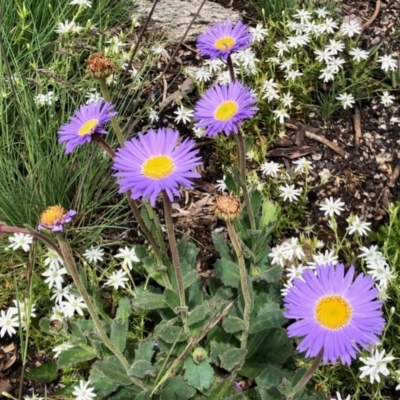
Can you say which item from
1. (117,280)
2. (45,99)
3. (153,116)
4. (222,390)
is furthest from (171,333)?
(45,99)

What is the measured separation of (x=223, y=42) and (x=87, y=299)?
0.92 metres

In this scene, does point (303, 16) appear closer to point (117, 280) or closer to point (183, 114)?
point (183, 114)

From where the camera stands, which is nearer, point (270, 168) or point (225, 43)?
point (225, 43)

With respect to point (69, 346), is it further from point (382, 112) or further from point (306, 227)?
point (382, 112)

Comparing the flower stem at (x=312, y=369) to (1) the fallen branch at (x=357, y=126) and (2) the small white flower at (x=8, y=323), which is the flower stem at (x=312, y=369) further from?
(1) the fallen branch at (x=357, y=126)

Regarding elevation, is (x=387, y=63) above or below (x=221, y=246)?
above

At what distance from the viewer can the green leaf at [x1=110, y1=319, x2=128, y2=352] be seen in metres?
1.78

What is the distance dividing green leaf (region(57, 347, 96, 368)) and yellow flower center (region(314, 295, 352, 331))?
78 centimetres

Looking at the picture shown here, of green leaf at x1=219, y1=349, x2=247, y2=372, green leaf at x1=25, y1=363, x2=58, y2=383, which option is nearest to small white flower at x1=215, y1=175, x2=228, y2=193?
green leaf at x1=219, y1=349, x2=247, y2=372

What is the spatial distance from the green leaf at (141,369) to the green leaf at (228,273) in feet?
1.23

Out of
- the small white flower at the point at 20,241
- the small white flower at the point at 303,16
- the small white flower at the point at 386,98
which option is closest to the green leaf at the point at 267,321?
the small white flower at the point at 20,241

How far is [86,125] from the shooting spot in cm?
160

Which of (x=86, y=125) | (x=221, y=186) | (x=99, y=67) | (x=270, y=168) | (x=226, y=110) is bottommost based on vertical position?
(x=86, y=125)

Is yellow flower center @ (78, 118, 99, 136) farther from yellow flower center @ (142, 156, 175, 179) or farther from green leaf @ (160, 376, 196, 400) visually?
green leaf @ (160, 376, 196, 400)
